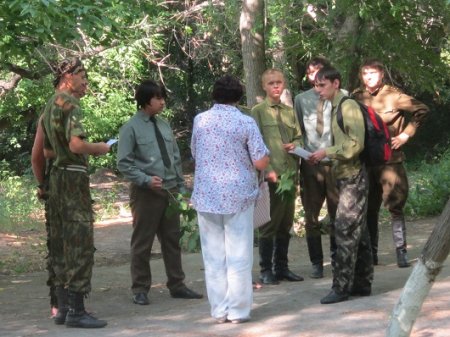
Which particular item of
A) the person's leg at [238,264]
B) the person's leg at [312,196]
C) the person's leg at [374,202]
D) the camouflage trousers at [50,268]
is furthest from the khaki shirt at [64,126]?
the person's leg at [374,202]

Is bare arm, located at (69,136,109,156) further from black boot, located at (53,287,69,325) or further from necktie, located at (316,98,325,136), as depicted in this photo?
necktie, located at (316,98,325,136)

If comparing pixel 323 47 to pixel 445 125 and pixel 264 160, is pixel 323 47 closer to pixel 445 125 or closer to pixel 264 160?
pixel 264 160

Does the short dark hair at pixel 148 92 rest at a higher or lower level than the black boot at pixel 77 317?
higher

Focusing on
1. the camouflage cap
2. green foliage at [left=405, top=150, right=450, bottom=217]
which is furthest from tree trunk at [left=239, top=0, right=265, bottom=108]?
the camouflage cap

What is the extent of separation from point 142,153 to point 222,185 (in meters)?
1.39

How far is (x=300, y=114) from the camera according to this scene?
8.64 meters

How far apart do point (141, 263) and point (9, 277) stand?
2891 mm

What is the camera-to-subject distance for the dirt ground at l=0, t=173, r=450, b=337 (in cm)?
644

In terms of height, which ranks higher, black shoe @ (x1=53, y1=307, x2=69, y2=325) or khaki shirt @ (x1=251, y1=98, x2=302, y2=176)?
khaki shirt @ (x1=251, y1=98, x2=302, y2=176)

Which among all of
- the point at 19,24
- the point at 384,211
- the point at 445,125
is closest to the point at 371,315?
the point at 19,24

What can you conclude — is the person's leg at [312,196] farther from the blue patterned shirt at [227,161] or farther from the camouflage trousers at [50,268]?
the camouflage trousers at [50,268]

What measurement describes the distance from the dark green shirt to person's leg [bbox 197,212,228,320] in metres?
1.05

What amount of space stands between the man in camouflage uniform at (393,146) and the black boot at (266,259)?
43.8 inches

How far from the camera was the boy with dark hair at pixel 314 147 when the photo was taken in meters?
8.41
